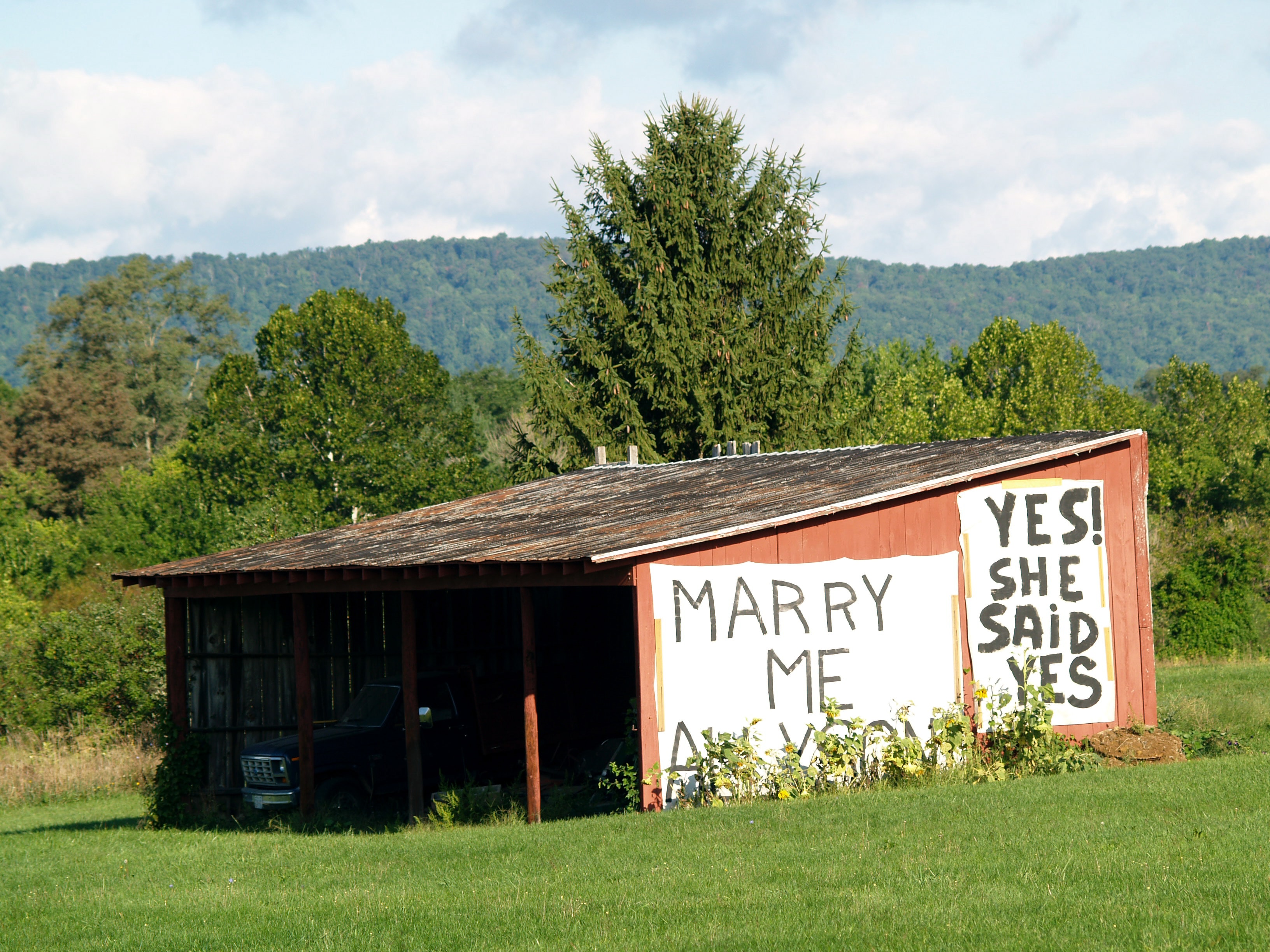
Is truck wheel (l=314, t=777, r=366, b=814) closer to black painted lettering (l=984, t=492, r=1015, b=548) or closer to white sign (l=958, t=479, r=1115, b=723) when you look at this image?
white sign (l=958, t=479, r=1115, b=723)

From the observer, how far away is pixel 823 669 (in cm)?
1438

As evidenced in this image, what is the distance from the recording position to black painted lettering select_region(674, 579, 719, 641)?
13.6m

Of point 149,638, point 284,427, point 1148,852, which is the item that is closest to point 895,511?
point 1148,852

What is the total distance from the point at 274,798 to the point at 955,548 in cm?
875

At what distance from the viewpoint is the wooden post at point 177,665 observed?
17656 mm

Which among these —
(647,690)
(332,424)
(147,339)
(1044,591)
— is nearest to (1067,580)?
(1044,591)

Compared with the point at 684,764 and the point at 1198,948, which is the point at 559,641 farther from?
the point at 1198,948

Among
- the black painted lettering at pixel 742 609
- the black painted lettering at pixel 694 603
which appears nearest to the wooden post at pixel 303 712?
the black painted lettering at pixel 694 603

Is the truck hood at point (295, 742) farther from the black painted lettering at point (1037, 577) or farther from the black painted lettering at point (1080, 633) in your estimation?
the black painted lettering at point (1080, 633)

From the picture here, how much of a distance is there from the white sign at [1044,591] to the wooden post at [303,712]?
7.92 meters

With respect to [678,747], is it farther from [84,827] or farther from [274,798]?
[84,827]

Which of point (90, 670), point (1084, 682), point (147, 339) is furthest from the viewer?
point (147, 339)

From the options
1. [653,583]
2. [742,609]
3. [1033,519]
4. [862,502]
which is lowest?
[742,609]

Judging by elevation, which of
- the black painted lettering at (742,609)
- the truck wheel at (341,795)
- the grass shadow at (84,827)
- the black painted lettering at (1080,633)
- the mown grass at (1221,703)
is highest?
the black painted lettering at (742,609)
